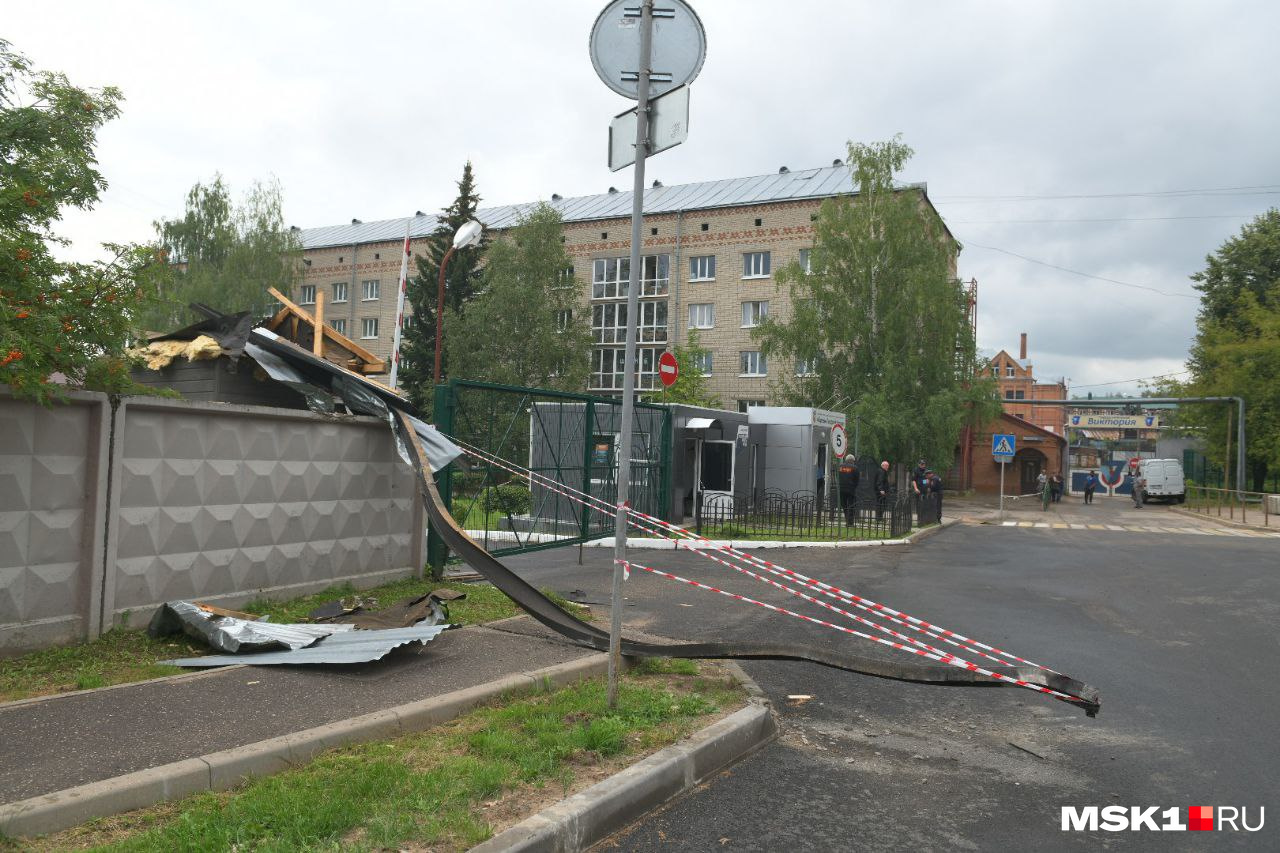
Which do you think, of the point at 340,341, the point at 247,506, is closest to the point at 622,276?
the point at 340,341

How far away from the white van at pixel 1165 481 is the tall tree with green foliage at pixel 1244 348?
7.51ft

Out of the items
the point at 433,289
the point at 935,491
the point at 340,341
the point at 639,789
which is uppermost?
the point at 433,289

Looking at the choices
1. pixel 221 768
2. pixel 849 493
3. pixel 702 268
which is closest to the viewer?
pixel 221 768

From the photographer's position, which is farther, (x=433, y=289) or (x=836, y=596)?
(x=433, y=289)

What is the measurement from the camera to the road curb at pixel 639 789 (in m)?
3.48

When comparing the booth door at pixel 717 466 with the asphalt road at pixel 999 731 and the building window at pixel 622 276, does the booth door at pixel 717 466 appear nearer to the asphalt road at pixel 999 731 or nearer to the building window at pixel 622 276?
the asphalt road at pixel 999 731

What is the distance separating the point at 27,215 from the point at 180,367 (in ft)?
14.9

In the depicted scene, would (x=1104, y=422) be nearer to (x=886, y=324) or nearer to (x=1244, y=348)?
(x=1244, y=348)

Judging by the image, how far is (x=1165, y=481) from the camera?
46.1m

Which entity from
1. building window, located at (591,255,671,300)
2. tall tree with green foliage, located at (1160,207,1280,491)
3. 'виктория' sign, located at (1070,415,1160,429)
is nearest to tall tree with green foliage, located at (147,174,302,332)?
building window, located at (591,255,671,300)

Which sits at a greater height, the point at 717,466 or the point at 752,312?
the point at 752,312

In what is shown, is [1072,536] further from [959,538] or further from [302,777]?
[302,777]

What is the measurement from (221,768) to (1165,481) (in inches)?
2031

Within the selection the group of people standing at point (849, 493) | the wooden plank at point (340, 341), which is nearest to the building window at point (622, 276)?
the group of people standing at point (849, 493)
